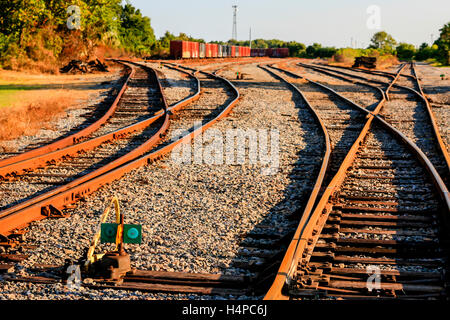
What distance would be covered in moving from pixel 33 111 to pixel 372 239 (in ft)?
35.3

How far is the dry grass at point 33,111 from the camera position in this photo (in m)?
11.1

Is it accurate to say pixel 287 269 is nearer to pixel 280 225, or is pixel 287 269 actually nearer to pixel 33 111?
pixel 280 225

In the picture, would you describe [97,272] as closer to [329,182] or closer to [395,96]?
[329,182]

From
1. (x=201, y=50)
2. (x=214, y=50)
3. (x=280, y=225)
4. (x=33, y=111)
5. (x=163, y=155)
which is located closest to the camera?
(x=280, y=225)

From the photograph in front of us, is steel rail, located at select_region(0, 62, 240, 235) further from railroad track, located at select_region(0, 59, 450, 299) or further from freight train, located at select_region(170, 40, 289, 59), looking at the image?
freight train, located at select_region(170, 40, 289, 59)

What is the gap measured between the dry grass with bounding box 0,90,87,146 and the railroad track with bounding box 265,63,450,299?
6.40 metres

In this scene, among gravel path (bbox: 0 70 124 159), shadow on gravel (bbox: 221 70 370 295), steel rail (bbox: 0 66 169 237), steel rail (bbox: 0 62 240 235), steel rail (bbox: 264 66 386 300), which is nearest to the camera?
steel rail (bbox: 264 66 386 300)

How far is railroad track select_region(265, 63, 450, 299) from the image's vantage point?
→ 406 cm

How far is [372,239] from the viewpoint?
5121 millimetres

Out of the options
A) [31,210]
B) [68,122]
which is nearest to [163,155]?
[31,210]

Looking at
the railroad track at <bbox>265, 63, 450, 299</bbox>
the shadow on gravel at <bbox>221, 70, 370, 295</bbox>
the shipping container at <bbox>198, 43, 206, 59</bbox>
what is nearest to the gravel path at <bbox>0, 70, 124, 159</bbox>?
the shadow on gravel at <bbox>221, 70, 370, 295</bbox>

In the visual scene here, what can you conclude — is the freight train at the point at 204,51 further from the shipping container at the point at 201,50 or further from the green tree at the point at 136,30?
the green tree at the point at 136,30

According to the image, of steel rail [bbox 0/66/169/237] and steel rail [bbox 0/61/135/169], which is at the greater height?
steel rail [bbox 0/61/135/169]
